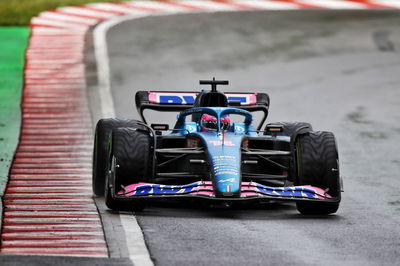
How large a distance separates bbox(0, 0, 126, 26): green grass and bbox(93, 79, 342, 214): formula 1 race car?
1534 centimetres

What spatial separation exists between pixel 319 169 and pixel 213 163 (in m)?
1.34

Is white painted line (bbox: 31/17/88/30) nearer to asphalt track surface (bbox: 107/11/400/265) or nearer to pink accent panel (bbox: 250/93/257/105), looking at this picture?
asphalt track surface (bbox: 107/11/400/265)

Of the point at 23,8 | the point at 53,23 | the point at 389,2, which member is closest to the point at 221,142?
the point at 53,23

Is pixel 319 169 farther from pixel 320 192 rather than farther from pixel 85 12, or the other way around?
pixel 85 12

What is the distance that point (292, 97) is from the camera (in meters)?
23.5

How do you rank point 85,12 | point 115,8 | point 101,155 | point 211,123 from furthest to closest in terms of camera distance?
point 115,8, point 85,12, point 101,155, point 211,123

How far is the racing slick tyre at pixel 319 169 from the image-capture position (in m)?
13.7

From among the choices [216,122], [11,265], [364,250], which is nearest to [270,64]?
[216,122]

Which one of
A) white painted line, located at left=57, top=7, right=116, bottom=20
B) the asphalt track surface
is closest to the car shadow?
the asphalt track surface

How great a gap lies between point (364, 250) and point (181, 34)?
19.1 m

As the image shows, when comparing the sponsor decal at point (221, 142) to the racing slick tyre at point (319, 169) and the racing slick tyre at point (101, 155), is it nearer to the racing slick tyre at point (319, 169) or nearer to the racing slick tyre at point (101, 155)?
the racing slick tyre at point (319, 169)

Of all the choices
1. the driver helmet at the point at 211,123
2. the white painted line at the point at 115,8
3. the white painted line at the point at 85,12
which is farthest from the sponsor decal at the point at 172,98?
the white painted line at the point at 115,8

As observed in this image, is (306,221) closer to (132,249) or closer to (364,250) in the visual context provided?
(364,250)

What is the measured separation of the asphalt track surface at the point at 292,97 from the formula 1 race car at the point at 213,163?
304 millimetres
